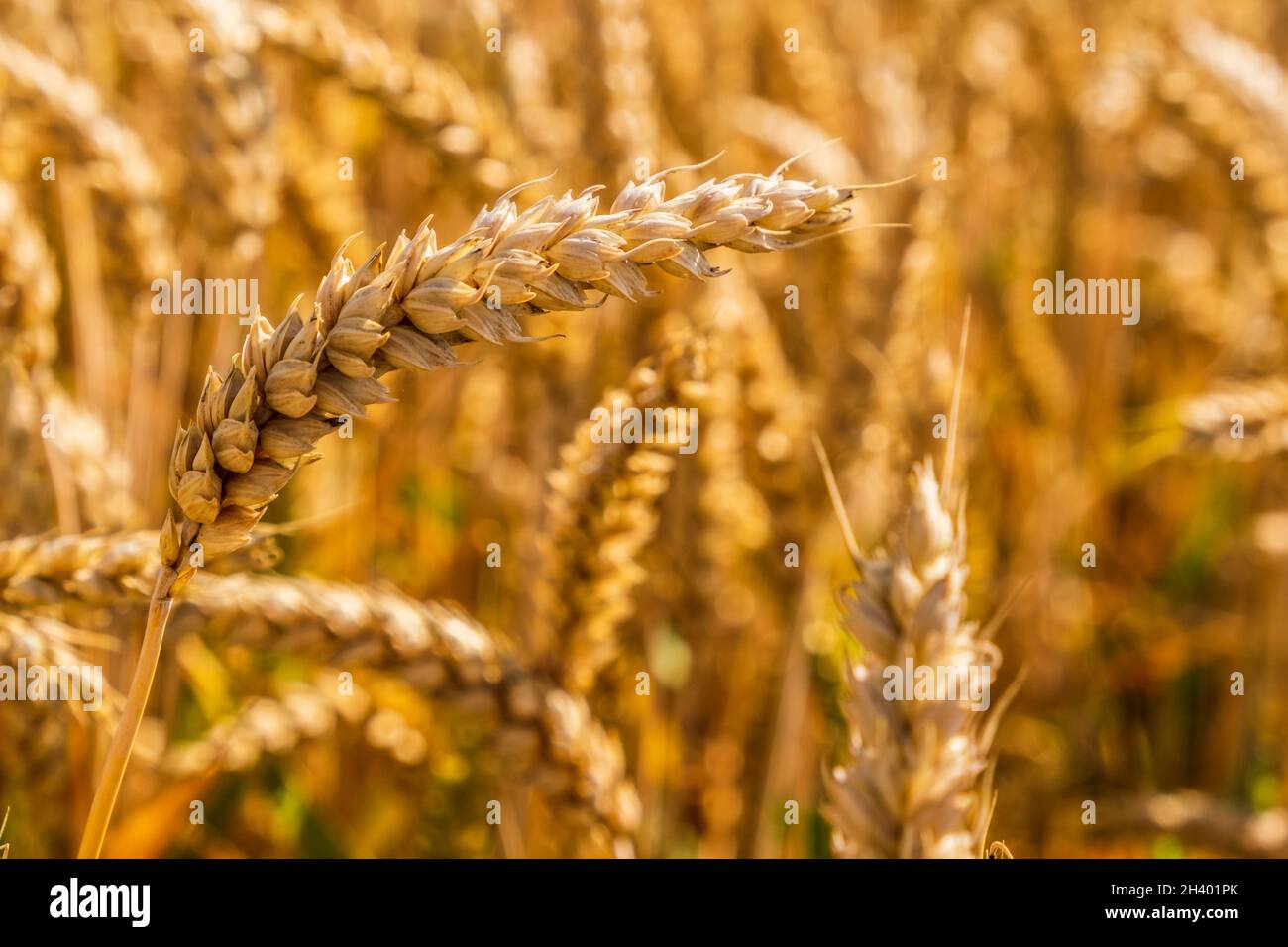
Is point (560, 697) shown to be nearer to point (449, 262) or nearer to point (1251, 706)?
point (449, 262)

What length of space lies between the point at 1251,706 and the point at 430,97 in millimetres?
1506

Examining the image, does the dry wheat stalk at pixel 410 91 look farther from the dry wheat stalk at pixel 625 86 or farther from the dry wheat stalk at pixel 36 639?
the dry wheat stalk at pixel 36 639

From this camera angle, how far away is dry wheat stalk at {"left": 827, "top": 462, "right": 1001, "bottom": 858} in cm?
74

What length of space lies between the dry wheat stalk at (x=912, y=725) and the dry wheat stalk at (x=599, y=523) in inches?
8.3

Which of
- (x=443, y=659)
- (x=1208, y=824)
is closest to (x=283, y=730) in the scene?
(x=443, y=659)

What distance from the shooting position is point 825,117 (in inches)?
78.7

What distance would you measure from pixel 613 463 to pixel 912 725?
33 cm

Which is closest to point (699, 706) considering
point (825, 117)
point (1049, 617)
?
point (1049, 617)

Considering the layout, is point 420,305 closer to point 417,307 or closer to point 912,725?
point 417,307

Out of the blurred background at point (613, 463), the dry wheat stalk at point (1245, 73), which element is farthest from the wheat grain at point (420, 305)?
the dry wheat stalk at point (1245, 73)

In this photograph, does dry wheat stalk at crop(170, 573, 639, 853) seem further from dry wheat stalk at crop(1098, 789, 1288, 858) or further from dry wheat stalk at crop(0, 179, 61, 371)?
dry wheat stalk at crop(1098, 789, 1288, 858)

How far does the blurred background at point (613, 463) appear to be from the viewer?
104cm

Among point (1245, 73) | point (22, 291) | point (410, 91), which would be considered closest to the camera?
point (22, 291)

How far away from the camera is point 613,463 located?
3.01 ft
